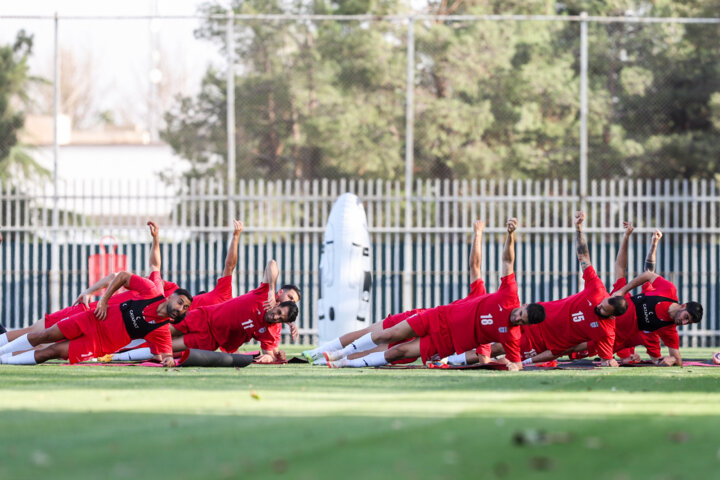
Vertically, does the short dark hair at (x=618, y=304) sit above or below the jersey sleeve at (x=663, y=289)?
below

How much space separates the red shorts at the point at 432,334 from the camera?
38.1ft

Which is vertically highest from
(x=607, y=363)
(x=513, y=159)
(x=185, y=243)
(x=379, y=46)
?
(x=379, y=46)

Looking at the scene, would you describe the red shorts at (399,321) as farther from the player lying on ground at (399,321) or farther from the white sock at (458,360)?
the white sock at (458,360)

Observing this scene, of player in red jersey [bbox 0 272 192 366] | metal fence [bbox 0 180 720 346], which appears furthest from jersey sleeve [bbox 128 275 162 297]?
metal fence [bbox 0 180 720 346]

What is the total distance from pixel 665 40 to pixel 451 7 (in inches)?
235

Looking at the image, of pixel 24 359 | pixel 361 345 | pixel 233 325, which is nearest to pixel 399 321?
pixel 361 345

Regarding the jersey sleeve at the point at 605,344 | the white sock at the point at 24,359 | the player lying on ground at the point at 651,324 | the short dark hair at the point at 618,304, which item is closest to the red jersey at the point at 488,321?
the short dark hair at the point at 618,304

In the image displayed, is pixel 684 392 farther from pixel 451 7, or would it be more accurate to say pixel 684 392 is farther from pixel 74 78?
→ pixel 74 78

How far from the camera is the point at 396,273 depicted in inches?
729

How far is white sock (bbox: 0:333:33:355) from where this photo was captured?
11492mm

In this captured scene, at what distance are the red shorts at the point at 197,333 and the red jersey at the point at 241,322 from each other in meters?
0.06

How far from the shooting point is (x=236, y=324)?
12.2m

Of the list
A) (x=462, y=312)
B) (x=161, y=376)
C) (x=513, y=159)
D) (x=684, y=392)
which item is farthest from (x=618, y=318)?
(x=513, y=159)

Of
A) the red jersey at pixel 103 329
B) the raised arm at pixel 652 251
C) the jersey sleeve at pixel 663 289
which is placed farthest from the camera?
the raised arm at pixel 652 251
